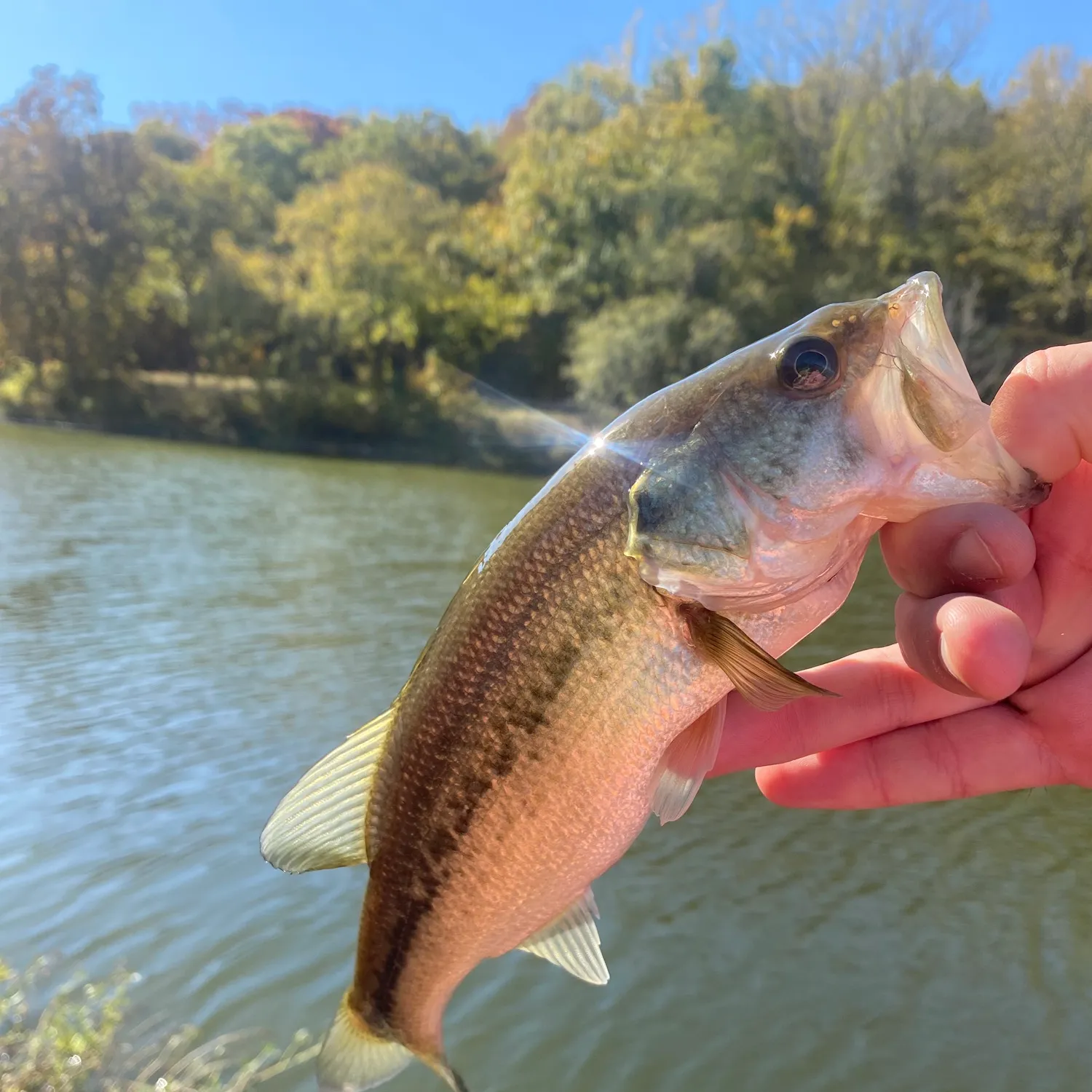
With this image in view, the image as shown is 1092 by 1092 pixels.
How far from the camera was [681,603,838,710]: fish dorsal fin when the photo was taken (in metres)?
1.94

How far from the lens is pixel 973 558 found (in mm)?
1972

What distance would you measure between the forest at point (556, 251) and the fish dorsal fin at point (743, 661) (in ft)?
104

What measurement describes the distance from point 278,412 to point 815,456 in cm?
3989

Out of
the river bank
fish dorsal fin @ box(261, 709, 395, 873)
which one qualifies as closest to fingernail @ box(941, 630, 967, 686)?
fish dorsal fin @ box(261, 709, 395, 873)

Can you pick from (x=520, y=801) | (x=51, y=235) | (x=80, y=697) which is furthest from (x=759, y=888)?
(x=51, y=235)

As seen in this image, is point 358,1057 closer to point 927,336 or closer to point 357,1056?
point 357,1056

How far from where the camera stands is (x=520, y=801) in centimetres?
209

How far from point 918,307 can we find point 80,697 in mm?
9569

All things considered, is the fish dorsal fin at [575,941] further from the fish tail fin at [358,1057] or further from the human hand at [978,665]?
the human hand at [978,665]

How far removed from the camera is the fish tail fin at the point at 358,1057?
93.1 inches

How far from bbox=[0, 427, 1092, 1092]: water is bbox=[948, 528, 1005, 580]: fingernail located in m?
4.06

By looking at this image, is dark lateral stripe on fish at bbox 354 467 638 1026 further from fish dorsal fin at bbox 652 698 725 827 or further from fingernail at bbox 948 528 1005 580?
fingernail at bbox 948 528 1005 580

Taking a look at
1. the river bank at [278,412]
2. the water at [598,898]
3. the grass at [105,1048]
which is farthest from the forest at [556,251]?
the grass at [105,1048]

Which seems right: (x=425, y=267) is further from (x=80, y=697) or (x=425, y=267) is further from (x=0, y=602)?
(x=80, y=697)
